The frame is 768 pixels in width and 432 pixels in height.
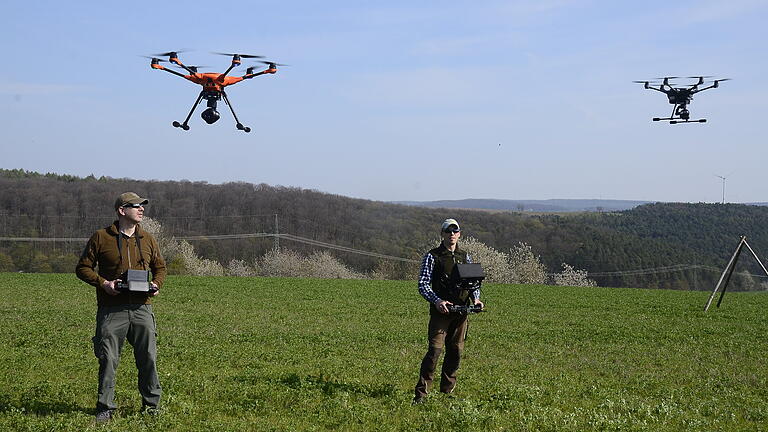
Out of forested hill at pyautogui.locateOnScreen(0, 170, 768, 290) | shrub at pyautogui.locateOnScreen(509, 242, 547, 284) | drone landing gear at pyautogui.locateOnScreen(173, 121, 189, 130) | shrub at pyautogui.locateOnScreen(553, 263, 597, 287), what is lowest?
shrub at pyautogui.locateOnScreen(553, 263, 597, 287)

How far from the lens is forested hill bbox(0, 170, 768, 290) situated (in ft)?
313

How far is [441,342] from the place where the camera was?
10734mm

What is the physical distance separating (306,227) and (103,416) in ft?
345

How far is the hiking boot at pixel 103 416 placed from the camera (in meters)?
9.28

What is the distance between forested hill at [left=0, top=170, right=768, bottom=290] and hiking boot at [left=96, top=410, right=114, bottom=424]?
247ft

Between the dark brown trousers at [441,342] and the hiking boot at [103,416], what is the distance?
13.4ft

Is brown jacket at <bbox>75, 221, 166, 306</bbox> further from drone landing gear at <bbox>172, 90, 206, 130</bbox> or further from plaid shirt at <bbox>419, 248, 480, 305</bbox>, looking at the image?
drone landing gear at <bbox>172, 90, 206, 130</bbox>

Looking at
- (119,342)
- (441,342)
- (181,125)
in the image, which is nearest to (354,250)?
(181,125)

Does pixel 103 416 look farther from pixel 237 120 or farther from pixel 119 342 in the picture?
pixel 237 120

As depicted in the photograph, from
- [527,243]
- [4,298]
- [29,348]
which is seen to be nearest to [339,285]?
[4,298]

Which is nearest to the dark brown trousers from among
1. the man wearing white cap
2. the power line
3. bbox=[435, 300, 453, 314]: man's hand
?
the man wearing white cap

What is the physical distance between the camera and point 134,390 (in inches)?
450

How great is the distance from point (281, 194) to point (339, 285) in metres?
74.7

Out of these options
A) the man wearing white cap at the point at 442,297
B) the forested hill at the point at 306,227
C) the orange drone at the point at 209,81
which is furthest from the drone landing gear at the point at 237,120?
the forested hill at the point at 306,227
